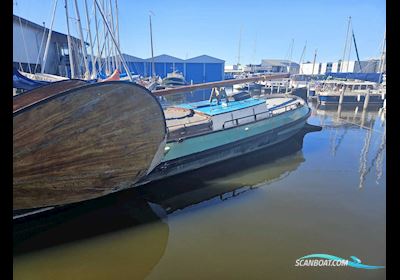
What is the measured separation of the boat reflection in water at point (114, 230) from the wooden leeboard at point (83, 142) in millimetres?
568

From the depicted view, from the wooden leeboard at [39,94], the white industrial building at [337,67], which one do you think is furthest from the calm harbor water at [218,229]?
the white industrial building at [337,67]

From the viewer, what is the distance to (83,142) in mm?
5980

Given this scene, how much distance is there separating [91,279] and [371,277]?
17.4 feet

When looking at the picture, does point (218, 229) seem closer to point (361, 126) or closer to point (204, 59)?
point (361, 126)

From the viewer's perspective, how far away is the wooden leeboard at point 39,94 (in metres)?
5.36

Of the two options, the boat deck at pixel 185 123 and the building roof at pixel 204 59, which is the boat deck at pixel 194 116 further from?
the building roof at pixel 204 59

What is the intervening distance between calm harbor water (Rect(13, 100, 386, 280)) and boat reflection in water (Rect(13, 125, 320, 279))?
2cm

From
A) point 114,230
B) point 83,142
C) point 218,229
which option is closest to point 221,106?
point 218,229

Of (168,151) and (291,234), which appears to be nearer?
(291,234)

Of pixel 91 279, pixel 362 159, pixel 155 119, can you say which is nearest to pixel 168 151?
pixel 155 119

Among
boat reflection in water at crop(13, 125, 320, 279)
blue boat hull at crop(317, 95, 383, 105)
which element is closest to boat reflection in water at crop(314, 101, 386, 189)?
blue boat hull at crop(317, 95, 383, 105)

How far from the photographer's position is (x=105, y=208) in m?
7.04

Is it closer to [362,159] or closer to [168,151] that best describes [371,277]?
[168,151]
